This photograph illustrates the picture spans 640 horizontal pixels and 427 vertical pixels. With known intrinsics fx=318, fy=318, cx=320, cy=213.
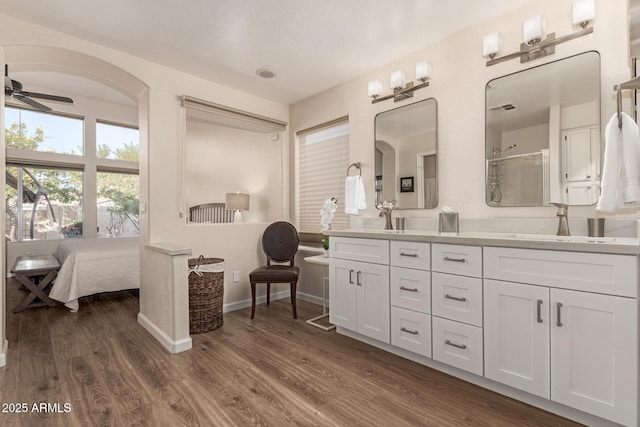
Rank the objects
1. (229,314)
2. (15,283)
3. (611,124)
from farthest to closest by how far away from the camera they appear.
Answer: (15,283)
(229,314)
(611,124)

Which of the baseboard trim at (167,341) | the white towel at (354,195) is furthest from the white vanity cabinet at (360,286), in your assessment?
the baseboard trim at (167,341)

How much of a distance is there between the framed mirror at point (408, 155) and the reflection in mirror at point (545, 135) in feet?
1.45

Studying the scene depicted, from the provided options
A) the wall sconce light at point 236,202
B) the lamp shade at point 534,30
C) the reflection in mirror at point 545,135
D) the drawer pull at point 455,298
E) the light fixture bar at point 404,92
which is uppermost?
the lamp shade at point 534,30

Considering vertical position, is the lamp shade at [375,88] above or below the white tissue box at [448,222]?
above

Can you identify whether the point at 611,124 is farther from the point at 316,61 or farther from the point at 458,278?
the point at 316,61

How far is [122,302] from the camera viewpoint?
3842 mm

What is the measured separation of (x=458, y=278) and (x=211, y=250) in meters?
2.44

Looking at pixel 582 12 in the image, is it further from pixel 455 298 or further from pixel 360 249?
pixel 360 249

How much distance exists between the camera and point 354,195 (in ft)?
10.2

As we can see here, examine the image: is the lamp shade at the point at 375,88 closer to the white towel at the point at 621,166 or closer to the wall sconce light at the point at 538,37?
the wall sconce light at the point at 538,37

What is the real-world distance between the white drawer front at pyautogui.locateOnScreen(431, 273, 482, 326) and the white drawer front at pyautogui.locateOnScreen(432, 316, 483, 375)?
5 cm

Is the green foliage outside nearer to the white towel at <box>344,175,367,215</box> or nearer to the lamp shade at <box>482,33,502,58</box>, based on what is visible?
the white towel at <box>344,175,367,215</box>

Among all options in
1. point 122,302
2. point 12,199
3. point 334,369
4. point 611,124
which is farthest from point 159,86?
point 12,199

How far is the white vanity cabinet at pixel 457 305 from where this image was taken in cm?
186
